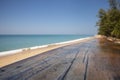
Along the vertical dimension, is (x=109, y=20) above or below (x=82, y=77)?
above

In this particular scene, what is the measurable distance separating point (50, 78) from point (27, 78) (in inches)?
16.8

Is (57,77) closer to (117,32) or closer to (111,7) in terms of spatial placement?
(117,32)

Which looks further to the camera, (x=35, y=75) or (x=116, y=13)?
(x=116, y=13)

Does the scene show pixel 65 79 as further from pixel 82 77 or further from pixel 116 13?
pixel 116 13

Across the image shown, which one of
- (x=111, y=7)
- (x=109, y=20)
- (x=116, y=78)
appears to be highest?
(x=111, y=7)

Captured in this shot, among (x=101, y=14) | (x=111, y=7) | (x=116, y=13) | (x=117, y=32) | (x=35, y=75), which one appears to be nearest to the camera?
(x=35, y=75)

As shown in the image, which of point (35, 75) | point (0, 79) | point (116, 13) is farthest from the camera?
point (116, 13)

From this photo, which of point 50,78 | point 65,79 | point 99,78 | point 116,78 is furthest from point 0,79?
point 116,78

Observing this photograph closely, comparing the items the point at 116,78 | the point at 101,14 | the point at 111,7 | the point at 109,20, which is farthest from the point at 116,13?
the point at 116,78

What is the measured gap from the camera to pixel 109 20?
22.6m

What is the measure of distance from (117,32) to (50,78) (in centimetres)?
1657

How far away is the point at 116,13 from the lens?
21.3 metres

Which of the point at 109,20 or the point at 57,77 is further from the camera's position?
the point at 109,20

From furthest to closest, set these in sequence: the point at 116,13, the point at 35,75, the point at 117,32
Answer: the point at 116,13 → the point at 117,32 → the point at 35,75
